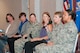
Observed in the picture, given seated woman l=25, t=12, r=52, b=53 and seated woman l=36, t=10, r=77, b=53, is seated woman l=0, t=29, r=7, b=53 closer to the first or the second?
seated woman l=25, t=12, r=52, b=53

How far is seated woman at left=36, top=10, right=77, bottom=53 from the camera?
11.9 ft

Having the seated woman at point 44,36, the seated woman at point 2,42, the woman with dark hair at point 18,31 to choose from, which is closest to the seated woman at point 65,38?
the seated woman at point 44,36

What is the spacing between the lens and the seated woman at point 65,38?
11.9 feet

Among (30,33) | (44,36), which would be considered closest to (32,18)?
(30,33)

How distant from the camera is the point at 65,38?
3.66m

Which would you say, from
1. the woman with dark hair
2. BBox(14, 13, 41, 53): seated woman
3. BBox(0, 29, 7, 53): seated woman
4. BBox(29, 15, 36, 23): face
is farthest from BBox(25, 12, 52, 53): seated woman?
BBox(0, 29, 7, 53): seated woman

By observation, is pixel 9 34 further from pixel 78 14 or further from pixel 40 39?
pixel 78 14

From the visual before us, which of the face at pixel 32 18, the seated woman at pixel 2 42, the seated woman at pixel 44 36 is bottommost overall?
the seated woman at pixel 2 42

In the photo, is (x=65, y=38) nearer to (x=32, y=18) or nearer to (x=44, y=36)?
(x=44, y=36)

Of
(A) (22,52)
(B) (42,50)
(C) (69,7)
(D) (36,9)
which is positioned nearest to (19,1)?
(D) (36,9)

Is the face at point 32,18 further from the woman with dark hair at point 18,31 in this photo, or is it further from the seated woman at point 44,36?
the seated woman at point 44,36

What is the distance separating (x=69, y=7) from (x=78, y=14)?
0.39 m

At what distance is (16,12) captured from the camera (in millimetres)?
8625

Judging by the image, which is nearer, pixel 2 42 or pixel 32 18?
pixel 32 18
